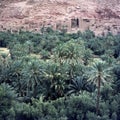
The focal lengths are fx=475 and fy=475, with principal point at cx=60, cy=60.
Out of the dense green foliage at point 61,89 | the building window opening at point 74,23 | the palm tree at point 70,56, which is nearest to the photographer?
the dense green foliage at point 61,89

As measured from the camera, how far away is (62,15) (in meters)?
106

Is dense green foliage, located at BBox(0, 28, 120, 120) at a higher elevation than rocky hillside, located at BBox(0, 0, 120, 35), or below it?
higher

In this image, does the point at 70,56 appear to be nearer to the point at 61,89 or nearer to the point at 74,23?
the point at 61,89

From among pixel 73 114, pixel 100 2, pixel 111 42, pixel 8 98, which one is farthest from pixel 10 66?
pixel 100 2

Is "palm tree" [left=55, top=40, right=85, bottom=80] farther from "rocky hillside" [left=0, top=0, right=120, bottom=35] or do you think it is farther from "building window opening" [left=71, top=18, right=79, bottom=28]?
"building window opening" [left=71, top=18, right=79, bottom=28]

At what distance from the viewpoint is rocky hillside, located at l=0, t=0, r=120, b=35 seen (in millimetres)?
105500

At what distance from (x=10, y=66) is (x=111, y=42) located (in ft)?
103

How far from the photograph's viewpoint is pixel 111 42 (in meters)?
91.9

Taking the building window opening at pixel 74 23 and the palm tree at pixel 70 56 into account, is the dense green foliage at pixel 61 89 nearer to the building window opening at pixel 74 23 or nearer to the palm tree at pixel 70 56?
the palm tree at pixel 70 56

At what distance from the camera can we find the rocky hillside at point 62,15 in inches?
4154

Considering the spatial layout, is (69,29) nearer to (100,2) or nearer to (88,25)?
(88,25)

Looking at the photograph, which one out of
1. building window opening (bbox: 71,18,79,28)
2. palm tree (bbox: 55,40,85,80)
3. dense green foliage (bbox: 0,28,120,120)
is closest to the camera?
dense green foliage (bbox: 0,28,120,120)

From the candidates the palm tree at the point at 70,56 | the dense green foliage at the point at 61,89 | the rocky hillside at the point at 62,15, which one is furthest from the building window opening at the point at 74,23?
the palm tree at the point at 70,56

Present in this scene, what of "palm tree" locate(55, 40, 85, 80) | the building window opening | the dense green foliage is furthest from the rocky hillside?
"palm tree" locate(55, 40, 85, 80)
